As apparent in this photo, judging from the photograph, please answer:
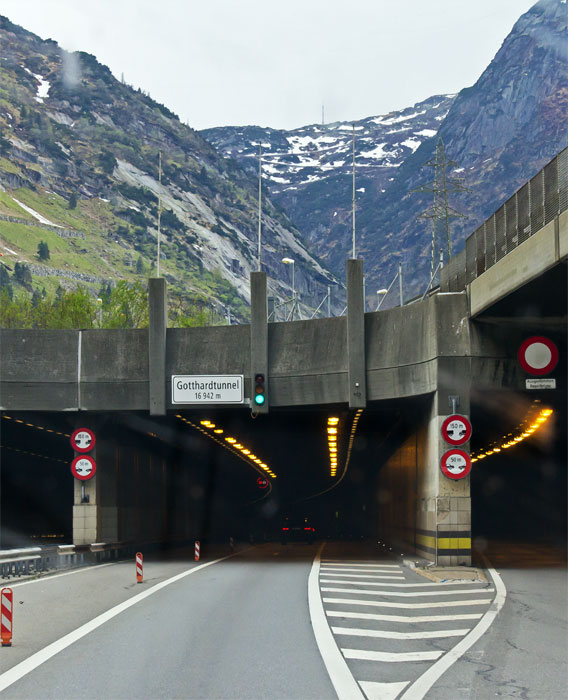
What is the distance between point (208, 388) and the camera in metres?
32.4

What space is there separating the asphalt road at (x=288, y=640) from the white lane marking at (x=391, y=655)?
13mm

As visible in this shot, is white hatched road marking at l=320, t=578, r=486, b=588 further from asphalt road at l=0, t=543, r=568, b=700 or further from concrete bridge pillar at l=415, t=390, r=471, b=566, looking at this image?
concrete bridge pillar at l=415, t=390, r=471, b=566

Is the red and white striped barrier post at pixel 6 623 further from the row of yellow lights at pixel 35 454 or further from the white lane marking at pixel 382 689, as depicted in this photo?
the row of yellow lights at pixel 35 454

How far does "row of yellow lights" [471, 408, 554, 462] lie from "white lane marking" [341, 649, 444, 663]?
23412 mm

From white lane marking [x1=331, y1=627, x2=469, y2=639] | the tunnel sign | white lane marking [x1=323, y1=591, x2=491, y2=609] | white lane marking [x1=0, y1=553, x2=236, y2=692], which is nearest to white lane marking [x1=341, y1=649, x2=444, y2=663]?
white lane marking [x1=331, y1=627, x2=469, y2=639]

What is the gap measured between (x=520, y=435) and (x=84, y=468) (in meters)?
19.5

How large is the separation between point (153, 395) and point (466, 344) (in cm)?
1054

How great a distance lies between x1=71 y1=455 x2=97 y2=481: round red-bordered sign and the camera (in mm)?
33250

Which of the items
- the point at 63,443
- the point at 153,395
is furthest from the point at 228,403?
the point at 63,443

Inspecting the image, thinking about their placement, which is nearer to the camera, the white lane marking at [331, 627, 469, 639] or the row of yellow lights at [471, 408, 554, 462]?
the white lane marking at [331, 627, 469, 639]

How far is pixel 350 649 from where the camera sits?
12.8 metres

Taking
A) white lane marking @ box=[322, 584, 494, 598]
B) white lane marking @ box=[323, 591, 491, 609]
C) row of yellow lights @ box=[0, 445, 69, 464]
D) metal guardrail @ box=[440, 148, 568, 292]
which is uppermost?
metal guardrail @ box=[440, 148, 568, 292]

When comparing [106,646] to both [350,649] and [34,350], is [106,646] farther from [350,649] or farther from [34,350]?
[34,350]

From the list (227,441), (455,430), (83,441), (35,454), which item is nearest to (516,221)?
(455,430)
